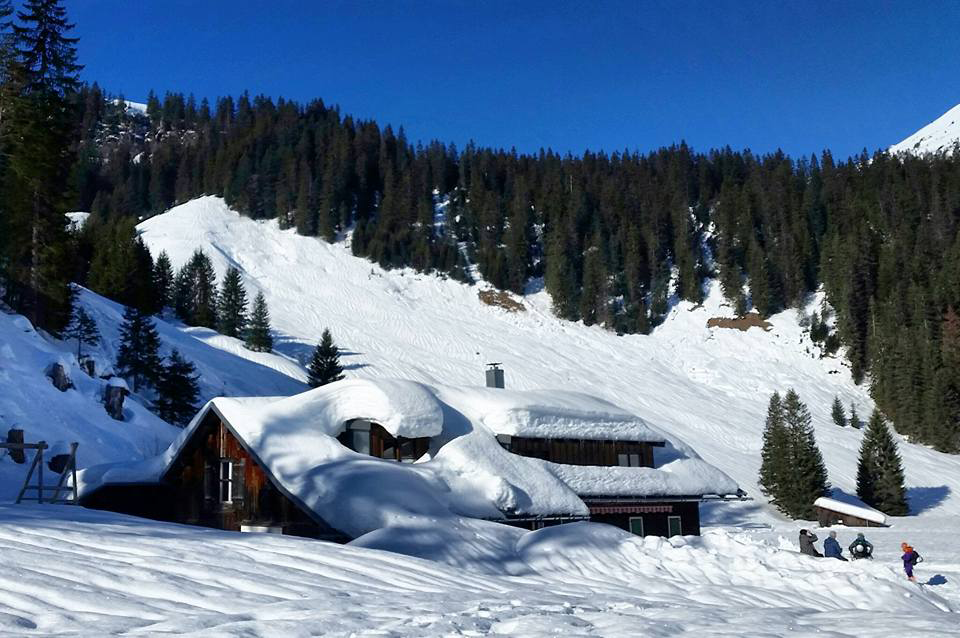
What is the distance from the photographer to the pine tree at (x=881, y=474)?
151 ft

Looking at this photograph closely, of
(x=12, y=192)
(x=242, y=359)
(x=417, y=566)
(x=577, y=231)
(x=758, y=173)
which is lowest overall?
(x=417, y=566)

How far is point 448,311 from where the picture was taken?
281 feet

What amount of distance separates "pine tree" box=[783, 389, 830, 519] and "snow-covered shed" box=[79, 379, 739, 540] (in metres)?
18.9

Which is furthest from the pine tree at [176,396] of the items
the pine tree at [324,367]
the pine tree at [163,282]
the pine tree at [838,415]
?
the pine tree at [838,415]

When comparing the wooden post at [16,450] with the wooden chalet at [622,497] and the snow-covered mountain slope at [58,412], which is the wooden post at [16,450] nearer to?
the snow-covered mountain slope at [58,412]

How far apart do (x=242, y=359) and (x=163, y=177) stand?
77428 mm

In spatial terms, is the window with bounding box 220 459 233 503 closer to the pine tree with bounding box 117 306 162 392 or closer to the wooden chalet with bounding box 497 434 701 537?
the wooden chalet with bounding box 497 434 701 537

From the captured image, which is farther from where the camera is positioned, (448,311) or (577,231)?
(577,231)

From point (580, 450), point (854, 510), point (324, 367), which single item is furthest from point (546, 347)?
point (580, 450)

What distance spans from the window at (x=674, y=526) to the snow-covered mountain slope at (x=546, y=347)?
72.1 feet

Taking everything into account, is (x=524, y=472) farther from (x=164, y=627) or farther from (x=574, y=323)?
(x=574, y=323)

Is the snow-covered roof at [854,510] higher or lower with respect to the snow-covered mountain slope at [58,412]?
lower

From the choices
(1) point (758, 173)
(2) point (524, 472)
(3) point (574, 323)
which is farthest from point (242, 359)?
(1) point (758, 173)

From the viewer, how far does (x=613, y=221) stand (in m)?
109
